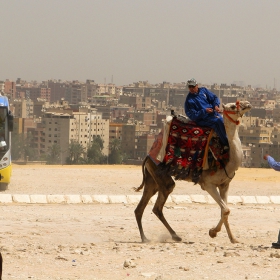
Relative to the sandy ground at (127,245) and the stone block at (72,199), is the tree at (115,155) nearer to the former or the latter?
the stone block at (72,199)

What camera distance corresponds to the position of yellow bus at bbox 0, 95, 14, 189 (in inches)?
796

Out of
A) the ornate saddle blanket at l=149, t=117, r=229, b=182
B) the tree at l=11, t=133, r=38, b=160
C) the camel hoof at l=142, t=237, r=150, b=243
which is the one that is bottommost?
the tree at l=11, t=133, r=38, b=160

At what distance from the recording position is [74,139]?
511 feet

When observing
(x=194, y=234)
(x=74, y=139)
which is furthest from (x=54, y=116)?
(x=194, y=234)

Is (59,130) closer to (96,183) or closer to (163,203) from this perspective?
(96,183)

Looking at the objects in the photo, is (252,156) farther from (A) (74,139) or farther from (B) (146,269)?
(B) (146,269)

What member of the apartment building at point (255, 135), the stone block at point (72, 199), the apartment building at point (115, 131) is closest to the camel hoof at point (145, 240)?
the stone block at point (72, 199)

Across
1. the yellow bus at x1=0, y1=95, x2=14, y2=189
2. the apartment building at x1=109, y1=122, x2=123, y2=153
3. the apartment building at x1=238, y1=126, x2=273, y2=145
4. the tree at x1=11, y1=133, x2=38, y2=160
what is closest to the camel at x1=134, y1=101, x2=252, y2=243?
the yellow bus at x1=0, y1=95, x2=14, y2=189

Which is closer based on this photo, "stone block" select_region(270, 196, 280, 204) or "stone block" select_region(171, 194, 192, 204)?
"stone block" select_region(171, 194, 192, 204)

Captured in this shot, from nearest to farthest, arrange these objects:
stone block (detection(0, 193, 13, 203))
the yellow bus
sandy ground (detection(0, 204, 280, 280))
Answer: sandy ground (detection(0, 204, 280, 280)) < stone block (detection(0, 193, 13, 203)) < the yellow bus

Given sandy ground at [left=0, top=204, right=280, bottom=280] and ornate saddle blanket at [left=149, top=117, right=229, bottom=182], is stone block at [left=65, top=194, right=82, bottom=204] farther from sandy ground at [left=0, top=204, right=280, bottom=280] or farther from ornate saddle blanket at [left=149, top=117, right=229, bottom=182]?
ornate saddle blanket at [left=149, top=117, right=229, bottom=182]

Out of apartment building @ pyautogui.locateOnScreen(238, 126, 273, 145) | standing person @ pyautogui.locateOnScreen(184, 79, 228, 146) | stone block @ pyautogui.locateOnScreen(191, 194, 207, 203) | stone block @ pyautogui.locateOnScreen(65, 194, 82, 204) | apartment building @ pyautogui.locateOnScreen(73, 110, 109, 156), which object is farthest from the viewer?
Answer: apartment building @ pyautogui.locateOnScreen(73, 110, 109, 156)

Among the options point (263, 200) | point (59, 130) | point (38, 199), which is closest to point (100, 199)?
point (38, 199)

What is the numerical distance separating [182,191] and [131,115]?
173609mm
